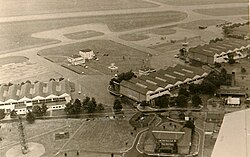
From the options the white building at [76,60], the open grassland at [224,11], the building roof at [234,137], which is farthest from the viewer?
the open grassland at [224,11]

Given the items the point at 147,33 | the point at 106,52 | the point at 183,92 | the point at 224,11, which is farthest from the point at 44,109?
the point at 224,11

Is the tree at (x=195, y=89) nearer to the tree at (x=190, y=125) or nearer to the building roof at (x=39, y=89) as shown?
the tree at (x=190, y=125)

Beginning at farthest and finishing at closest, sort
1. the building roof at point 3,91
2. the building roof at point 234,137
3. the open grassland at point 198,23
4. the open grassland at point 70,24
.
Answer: the open grassland at point 198,23 → the open grassland at point 70,24 → the building roof at point 3,91 → the building roof at point 234,137

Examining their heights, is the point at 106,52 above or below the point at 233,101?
above

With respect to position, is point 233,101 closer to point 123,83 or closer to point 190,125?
point 190,125

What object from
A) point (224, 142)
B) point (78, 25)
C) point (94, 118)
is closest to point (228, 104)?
point (224, 142)

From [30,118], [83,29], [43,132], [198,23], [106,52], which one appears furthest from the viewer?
[198,23]

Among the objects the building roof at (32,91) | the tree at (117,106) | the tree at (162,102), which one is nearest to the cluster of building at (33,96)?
the building roof at (32,91)
